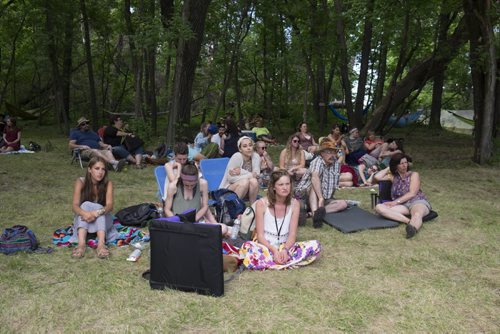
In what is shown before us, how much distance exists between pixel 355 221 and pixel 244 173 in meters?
1.60

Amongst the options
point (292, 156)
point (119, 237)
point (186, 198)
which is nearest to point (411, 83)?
point (292, 156)

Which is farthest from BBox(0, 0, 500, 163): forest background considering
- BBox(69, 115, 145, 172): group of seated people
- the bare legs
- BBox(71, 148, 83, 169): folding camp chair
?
the bare legs

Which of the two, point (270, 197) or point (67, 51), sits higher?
point (67, 51)

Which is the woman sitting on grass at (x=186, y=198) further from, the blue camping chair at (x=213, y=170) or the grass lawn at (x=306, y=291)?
the blue camping chair at (x=213, y=170)

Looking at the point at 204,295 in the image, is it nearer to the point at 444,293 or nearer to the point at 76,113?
the point at 444,293

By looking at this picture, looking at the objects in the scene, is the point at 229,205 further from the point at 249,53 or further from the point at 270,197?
the point at 249,53

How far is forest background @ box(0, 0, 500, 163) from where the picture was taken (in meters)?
10.5

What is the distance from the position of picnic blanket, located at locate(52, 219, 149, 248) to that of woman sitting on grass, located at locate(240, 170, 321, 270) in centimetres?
125

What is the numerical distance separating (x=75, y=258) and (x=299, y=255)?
6.64ft

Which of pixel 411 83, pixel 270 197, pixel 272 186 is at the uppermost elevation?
pixel 411 83

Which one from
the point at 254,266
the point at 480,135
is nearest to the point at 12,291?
the point at 254,266

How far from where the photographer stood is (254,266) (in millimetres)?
4027

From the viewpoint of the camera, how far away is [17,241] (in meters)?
4.41

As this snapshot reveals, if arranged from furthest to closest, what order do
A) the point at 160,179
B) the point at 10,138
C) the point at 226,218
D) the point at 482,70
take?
1. the point at 10,138
2. the point at 482,70
3. the point at 160,179
4. the point at 226,218
